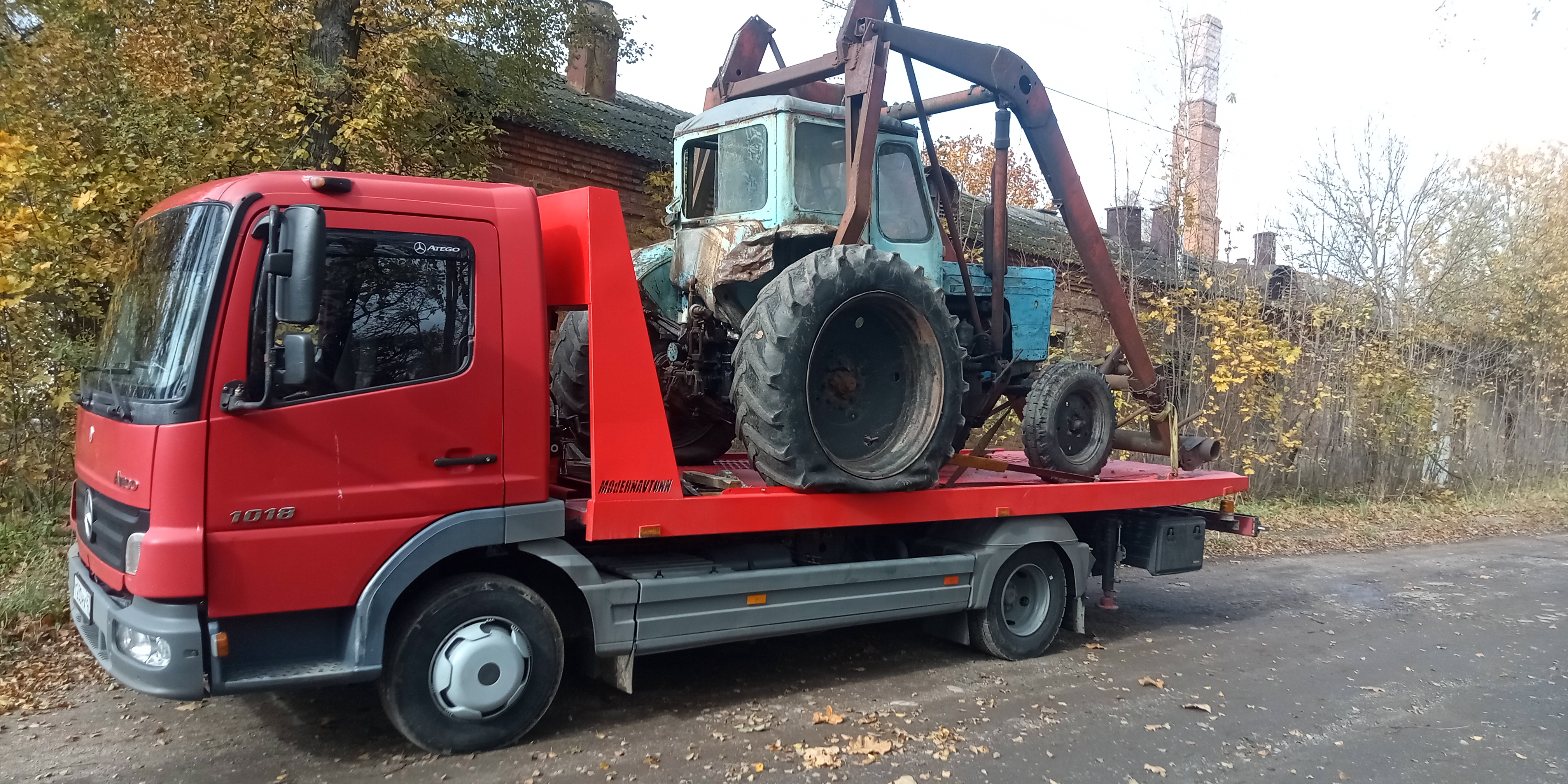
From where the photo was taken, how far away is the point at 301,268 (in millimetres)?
4020

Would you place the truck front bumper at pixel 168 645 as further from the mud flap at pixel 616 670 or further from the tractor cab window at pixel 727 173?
the tractor cab window at pixel 727 173

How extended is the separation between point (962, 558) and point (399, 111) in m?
5.26

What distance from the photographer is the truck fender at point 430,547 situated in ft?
14.5

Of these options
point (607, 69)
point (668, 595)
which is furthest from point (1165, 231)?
point (668, 595)

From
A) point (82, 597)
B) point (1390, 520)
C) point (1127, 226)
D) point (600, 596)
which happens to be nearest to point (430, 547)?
point (600, 596)

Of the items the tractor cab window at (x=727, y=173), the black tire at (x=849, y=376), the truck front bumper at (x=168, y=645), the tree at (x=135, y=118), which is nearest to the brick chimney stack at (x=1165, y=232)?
the tractor cab window at (x=727, y=173)

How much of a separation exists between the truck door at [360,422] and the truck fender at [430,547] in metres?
0.05

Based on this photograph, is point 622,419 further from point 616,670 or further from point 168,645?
point 168,645

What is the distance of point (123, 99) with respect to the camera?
24.8 ft

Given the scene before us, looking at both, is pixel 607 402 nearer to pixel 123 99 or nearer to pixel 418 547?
pixel 418 547

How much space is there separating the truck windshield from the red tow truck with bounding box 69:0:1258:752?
16 mm

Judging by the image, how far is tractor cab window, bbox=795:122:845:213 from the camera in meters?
6.42

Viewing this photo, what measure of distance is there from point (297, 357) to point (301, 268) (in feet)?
1.15

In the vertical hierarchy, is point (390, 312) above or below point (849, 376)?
above
